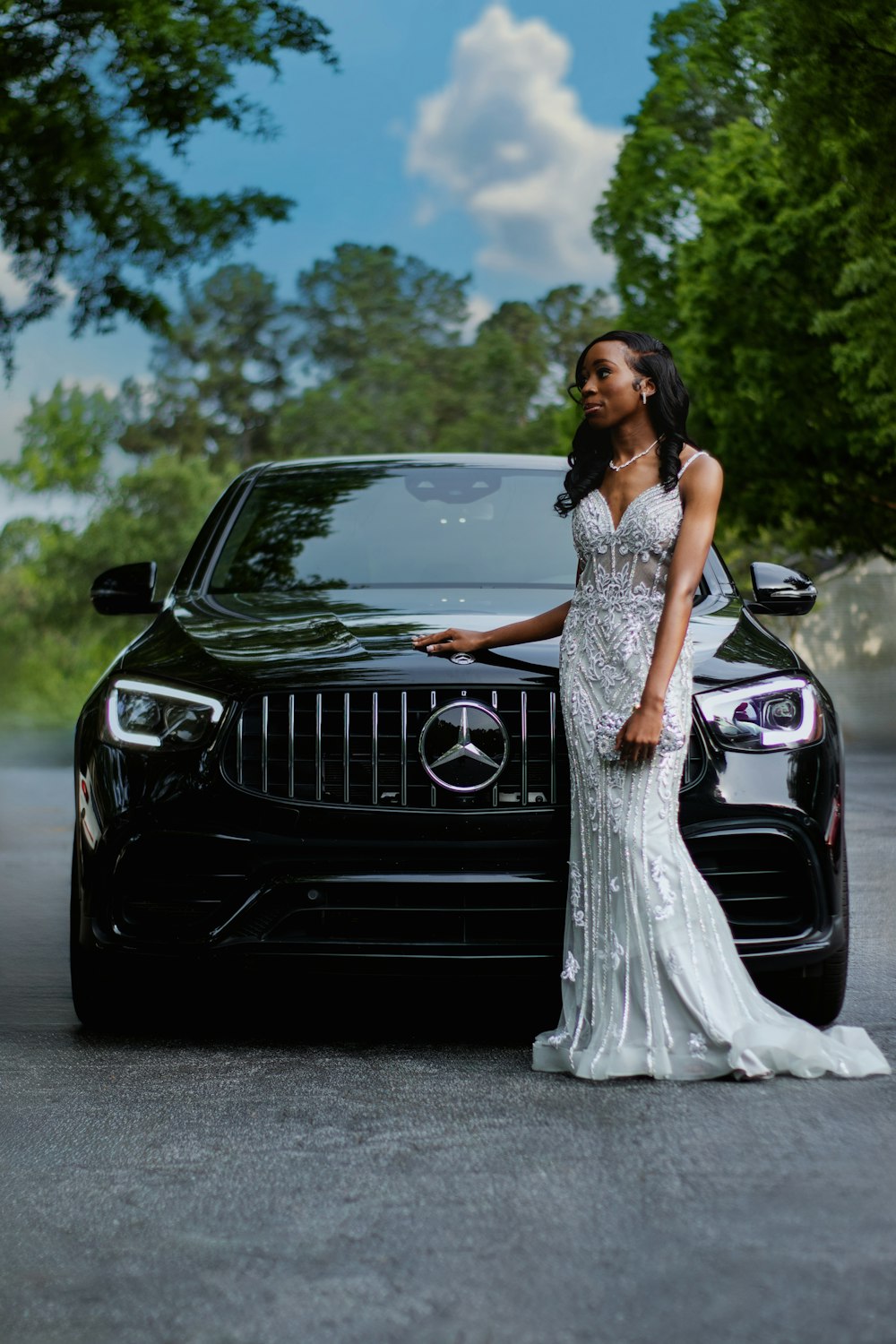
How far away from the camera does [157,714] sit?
5.02 meters

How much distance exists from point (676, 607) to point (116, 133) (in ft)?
49.0


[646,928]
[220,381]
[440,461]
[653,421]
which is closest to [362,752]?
[646,928]

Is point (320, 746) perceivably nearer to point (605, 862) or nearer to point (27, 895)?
point (605, 862)

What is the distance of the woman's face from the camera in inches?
196

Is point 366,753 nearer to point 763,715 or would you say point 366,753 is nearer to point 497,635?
point 497,635

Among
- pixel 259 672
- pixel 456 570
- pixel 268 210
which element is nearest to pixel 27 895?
pixel 456 570

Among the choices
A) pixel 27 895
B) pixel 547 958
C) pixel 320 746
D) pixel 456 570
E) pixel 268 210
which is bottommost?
pixel 27 895

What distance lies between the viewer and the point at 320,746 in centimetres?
488

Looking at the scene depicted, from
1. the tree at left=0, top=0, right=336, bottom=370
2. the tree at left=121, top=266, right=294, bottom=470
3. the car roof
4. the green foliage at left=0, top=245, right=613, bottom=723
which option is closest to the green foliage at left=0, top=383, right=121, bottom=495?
the green foliage at left=0, top=245, right=613, bottom=723

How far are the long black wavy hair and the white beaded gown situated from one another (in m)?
0.13

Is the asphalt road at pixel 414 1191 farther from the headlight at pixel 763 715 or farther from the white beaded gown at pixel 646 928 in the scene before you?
the headlight at pixel 763 715

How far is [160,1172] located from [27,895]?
4871 millimetres

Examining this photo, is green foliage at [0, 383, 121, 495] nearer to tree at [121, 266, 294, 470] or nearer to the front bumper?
tree at [121, 266, 294, 470]

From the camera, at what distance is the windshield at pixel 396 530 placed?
618 centimetres
